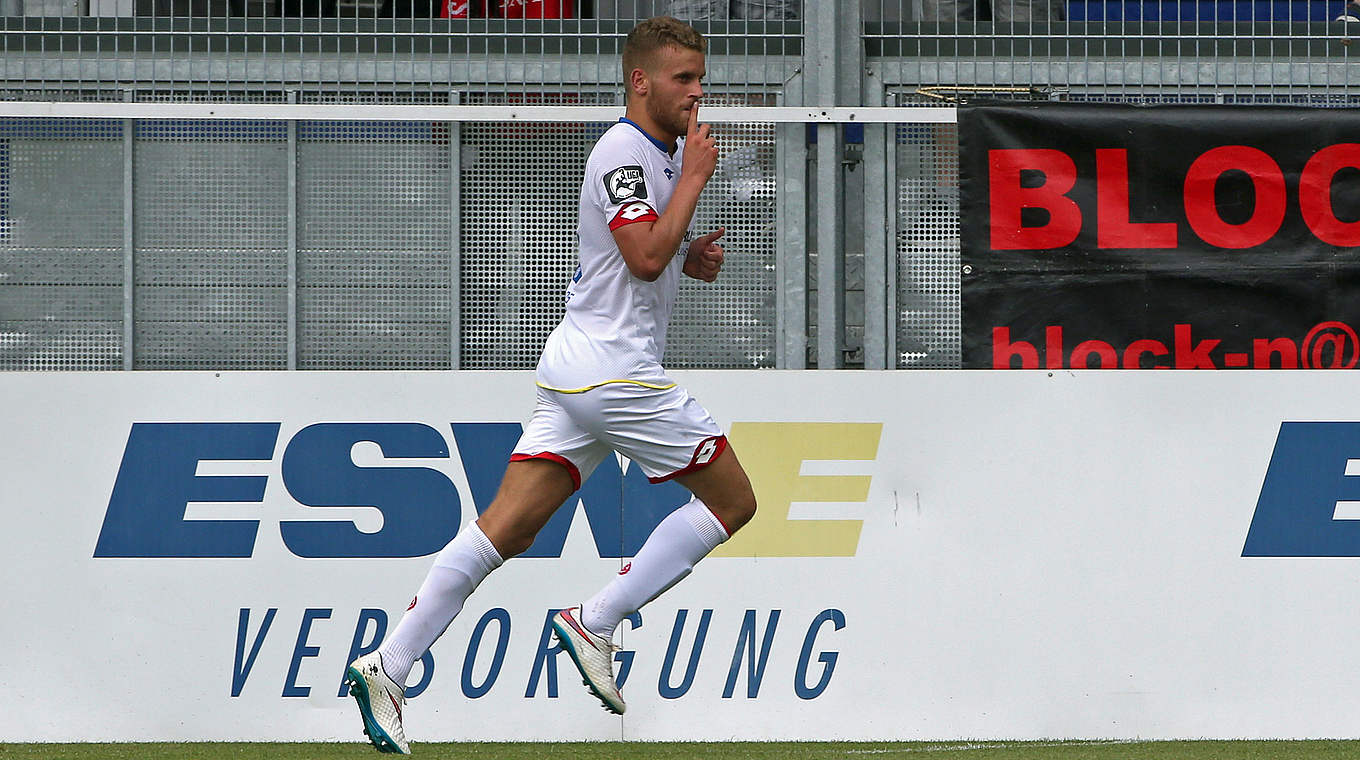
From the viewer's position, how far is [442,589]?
182 inches

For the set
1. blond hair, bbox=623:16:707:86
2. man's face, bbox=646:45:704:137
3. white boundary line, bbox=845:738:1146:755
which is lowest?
white boundary line, bbox=845:738:1146:755

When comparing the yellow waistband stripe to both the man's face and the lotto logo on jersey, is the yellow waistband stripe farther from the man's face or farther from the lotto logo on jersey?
the man's face

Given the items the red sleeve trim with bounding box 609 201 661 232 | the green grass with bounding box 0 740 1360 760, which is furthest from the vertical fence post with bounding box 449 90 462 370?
the red sleeve trim with bounding box 609 201 661 232

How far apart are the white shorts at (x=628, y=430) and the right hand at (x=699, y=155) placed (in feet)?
1.85

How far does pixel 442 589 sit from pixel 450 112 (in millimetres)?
2191

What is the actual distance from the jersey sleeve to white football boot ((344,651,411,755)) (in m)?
1.28

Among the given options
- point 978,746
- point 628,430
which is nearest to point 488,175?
point 628,430

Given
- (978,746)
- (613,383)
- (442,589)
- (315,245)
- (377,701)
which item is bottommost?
(978,746)

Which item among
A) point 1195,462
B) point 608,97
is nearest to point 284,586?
point 608,97

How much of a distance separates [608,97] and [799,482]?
155 centimetres

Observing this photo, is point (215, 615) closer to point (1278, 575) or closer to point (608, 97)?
point (608, 97)

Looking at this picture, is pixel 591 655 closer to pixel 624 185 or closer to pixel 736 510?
pixel 736 510

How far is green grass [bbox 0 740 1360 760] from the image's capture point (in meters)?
5.39

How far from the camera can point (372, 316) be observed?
6.34m
